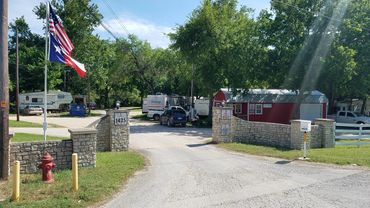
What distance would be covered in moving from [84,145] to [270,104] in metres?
27.1

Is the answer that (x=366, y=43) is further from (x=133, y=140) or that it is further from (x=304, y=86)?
(x=133, y=140)

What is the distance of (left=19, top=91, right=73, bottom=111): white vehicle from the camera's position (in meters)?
53.8

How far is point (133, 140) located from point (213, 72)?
18.2 meters

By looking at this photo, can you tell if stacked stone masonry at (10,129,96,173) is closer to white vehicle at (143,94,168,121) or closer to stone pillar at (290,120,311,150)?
stone pillar at (290,120,311,150)

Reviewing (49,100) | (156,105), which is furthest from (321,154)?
(49,100)

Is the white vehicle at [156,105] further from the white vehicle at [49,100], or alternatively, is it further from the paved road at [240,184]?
the paved road at [240,184]

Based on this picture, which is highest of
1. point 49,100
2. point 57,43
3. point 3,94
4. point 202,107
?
point 57,43

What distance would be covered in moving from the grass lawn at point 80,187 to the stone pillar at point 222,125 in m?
8.62

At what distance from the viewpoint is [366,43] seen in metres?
35.0

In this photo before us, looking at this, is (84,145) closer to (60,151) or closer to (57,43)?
(60,151)

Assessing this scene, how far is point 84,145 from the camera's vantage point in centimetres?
1315

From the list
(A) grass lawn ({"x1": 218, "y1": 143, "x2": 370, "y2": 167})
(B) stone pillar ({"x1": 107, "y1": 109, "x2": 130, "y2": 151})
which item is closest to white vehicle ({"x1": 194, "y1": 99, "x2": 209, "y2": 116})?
(A) grass lawn ({"x1": 218, "y1": 143, "x2": 370, "y2": 167})

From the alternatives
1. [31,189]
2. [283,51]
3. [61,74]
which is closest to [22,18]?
[61,74]

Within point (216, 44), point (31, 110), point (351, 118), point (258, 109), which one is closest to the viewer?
point (258, 109)
